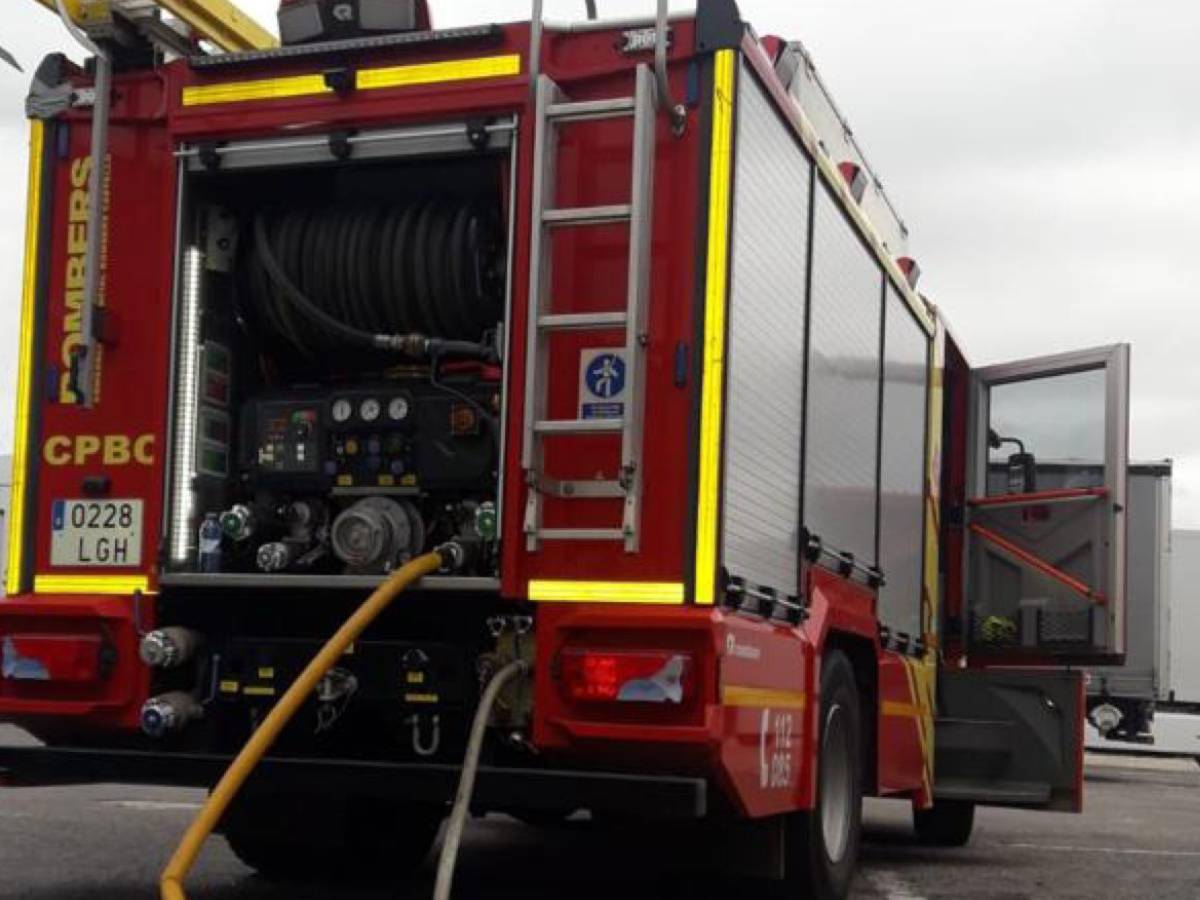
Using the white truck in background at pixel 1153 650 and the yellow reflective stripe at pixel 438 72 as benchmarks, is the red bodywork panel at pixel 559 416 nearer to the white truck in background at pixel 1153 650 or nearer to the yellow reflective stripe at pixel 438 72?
the yellow reflective stripe at pixel 438 72

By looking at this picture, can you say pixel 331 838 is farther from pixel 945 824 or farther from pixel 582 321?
pixel 945 824

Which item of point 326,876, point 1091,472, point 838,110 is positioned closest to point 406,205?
point 838,110

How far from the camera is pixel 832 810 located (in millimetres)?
7316

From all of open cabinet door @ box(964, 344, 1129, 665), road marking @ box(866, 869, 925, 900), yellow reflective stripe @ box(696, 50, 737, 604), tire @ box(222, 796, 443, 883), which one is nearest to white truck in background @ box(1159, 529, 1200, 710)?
open cabinet door @ box(964, 344, 1129, 665)

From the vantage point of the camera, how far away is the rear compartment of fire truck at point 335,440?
6.11 meters

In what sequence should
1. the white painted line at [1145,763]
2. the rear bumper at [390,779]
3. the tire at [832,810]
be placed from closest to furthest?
the rear bumper at [390,779] → the tire at [832,810] → the white painted line at [1145,763]

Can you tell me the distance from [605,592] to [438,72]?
193 cm

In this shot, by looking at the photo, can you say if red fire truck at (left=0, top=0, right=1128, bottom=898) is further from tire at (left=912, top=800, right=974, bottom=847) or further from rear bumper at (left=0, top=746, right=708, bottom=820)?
tire at (left=912, top=800, right=974, bottom=847)

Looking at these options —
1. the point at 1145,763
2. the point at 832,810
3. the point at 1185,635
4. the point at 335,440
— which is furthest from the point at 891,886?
the point at 1185,635

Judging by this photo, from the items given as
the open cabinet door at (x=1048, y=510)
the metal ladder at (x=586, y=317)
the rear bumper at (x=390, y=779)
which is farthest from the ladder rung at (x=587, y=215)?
the open cabinet door at (x=1048, y=510)

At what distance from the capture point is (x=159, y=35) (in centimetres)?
656

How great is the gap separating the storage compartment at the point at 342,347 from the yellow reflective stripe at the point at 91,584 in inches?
5.4

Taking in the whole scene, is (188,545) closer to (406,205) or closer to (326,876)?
(406,205)

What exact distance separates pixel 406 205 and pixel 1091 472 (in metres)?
5.40
